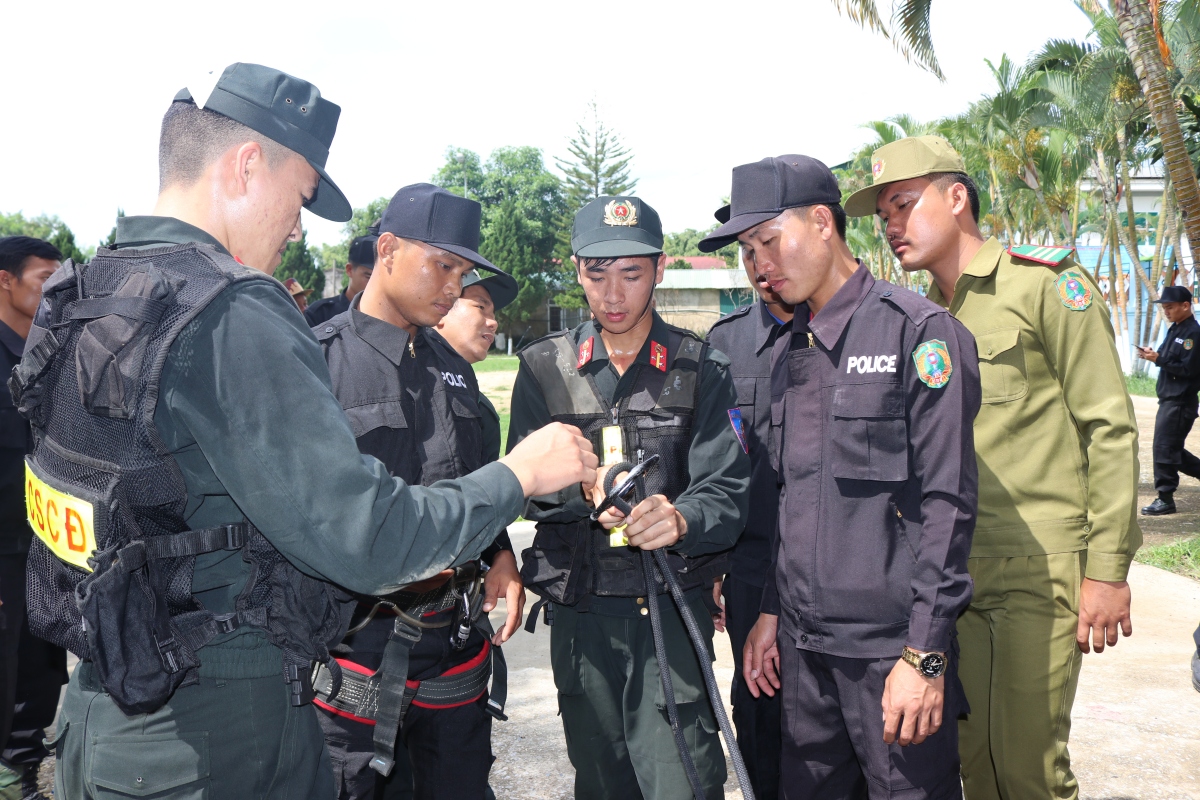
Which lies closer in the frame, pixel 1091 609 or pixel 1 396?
pixel 1091 609

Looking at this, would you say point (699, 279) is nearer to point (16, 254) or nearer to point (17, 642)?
point (16, 254)

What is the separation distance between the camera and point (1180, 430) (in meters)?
9.12

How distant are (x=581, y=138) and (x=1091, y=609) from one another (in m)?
58.8

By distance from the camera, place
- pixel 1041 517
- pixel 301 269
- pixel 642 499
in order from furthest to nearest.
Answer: pixel 301 269 < pixel 1041 517 < pixel 642 499

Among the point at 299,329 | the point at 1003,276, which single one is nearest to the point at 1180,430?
the point at 1003,276

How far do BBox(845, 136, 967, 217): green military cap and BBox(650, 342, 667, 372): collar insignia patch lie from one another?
1019 mm

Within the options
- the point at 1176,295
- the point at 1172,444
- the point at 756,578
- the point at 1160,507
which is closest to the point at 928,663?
the point at 756,578

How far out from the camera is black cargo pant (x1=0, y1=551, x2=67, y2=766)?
384cm

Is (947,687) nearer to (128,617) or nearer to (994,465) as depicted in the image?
(994,465)

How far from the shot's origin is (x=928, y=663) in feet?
7.59

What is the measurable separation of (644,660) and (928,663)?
3.23 ft

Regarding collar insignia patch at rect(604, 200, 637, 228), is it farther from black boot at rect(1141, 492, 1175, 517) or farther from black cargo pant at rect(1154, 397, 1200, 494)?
black boot at rect(1141, 492, 1175, 517)

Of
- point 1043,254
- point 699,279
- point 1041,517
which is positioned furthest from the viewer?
point 699,279

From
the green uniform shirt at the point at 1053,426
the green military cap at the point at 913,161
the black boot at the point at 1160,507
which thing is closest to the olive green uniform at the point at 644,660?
the green uniform shirt at the point at 1053,426
